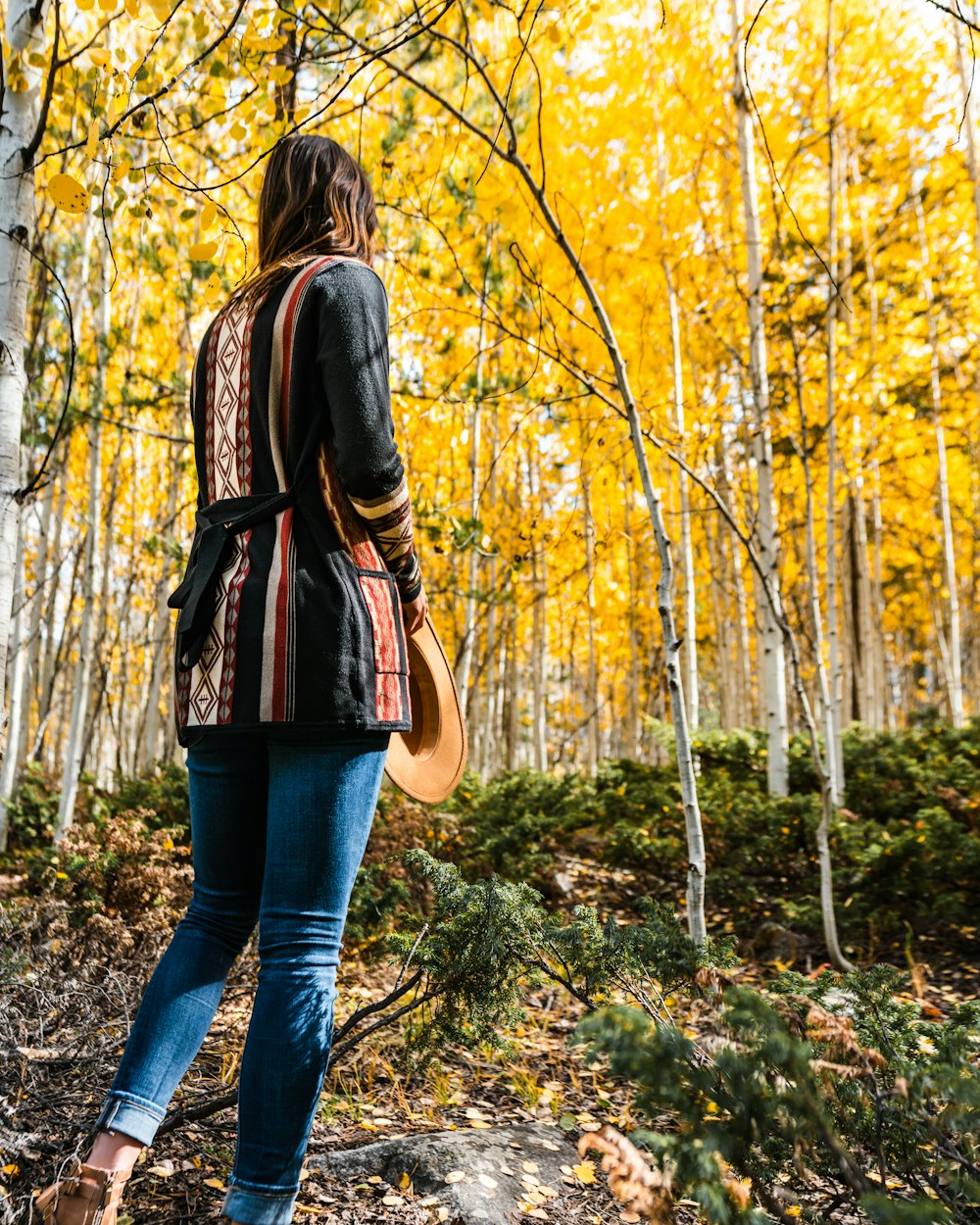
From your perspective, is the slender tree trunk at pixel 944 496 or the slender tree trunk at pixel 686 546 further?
the slender tree trunk at pixel 944 496

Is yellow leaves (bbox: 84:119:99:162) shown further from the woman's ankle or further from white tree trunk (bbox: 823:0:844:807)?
white tree trunk (bbox: 823:0:844:807)

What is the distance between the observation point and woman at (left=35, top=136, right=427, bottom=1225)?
129 centimetres

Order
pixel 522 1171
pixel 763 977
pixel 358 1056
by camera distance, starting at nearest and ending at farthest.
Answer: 1. pixel 522 1171
2. pixel 358 1056
3. pixel 763 977

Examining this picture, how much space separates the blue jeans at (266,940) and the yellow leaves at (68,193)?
122 cm

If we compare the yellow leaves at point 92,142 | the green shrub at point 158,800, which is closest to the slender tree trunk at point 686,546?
the green shrub at point 158,800

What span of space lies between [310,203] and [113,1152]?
1.62m

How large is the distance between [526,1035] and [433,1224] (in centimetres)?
147

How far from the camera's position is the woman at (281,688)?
4.23 feet

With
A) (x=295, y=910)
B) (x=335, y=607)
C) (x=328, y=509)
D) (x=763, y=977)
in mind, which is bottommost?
(x=763, y=977)

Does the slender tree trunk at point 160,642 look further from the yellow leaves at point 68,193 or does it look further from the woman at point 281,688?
the woman at point 281,688

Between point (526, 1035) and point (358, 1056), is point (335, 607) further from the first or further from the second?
point (526, 1035)

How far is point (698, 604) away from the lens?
54.3 ft

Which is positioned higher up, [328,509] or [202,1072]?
[328,509]

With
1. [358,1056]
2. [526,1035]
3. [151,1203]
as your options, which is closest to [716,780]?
[526,1035]
